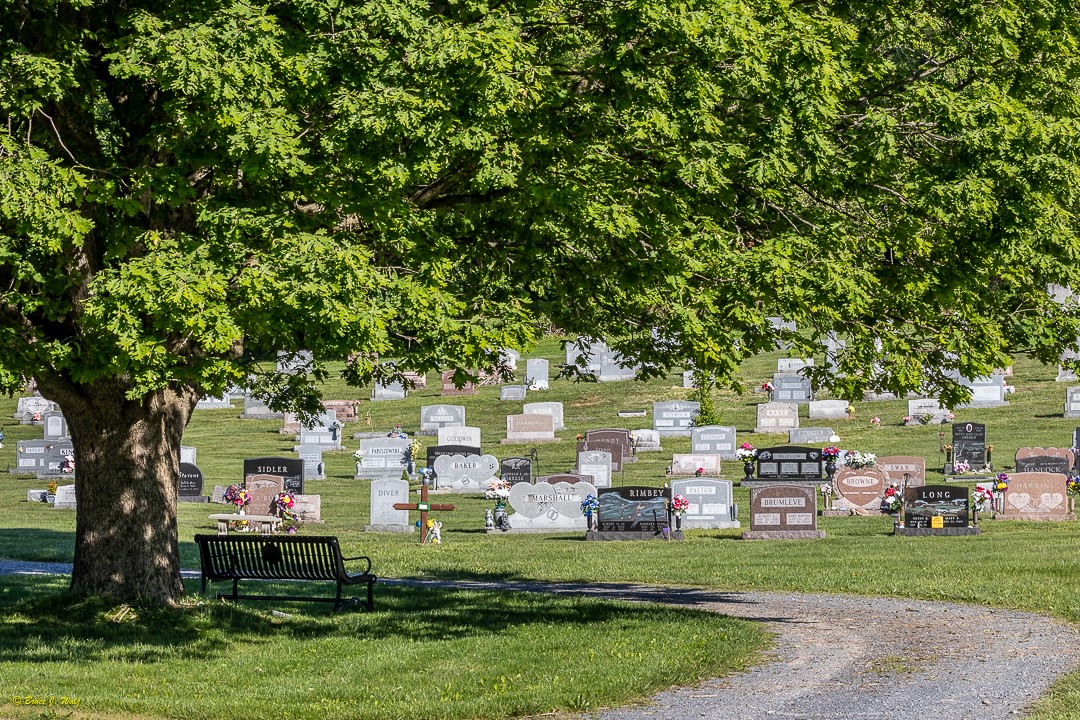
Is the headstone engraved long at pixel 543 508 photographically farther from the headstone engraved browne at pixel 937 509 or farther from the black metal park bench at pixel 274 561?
the black metal park bench at pixel 274 561

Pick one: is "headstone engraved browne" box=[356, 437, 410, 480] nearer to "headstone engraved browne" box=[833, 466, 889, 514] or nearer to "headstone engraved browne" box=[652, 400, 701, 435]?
"headstone engraved browne" box=[652, 400, 701, 435]

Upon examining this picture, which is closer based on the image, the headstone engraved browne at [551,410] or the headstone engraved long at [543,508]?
the headstone engraved long at [543,508]

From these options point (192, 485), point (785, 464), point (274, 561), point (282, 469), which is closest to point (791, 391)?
point (785, 464)

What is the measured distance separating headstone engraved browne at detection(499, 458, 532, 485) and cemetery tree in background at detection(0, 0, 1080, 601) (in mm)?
17383

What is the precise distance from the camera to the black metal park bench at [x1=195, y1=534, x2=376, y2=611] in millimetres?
14906

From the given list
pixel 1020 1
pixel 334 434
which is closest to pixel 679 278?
pixel 1020 1

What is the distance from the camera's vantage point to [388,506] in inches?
1074

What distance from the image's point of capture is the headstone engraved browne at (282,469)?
30969 mm

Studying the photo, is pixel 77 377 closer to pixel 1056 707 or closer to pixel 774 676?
pixel 774 676

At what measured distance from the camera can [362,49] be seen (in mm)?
11055

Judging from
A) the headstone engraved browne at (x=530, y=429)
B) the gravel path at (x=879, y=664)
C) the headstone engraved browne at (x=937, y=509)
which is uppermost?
the headstone engraved browne at (x=530, y=429)

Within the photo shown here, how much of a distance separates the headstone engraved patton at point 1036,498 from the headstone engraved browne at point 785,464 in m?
5.44

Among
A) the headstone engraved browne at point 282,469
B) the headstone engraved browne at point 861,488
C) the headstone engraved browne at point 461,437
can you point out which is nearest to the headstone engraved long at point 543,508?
the headstone engraved browne at point 861,488

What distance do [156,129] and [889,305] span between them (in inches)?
275
